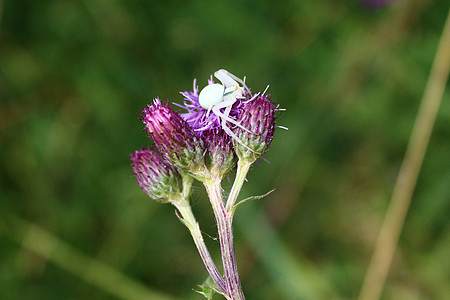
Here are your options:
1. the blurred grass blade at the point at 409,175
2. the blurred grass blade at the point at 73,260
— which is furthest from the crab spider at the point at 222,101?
the blurred grass blade at the point at 73,260

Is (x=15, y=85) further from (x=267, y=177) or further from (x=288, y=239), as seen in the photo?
(x=288, y=239)

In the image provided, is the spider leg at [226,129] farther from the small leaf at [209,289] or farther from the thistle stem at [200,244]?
the small leaf at [209,289]

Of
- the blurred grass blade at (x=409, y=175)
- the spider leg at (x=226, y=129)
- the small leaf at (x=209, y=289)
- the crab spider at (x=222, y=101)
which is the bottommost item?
the small leaf at (x=209, y=289)

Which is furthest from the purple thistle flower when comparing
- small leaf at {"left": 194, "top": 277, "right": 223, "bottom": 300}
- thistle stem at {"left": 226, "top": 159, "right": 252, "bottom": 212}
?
small leaf at {"left": 194, "top": 277, "right": 223, "bottom": 300}

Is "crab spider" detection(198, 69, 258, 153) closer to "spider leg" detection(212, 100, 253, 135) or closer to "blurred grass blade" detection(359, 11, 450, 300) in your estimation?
"spider leg" detection(212, 100, 253, 135)

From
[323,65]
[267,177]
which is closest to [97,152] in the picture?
[267,177]
